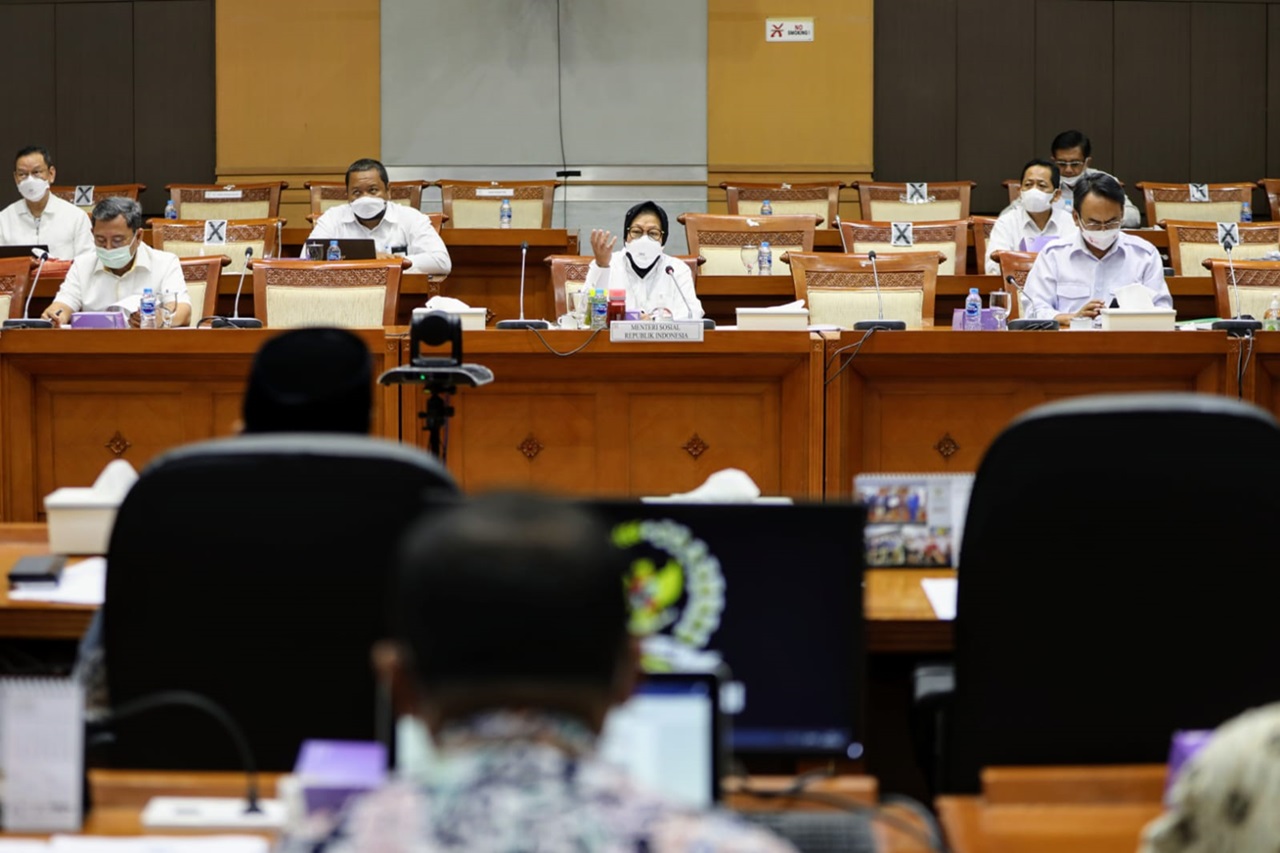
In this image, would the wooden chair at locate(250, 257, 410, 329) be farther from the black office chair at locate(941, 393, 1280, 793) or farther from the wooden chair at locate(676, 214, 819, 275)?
the black office chair at locate(941, 393, 1280, 793)

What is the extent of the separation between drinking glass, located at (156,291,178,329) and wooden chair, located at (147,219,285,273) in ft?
6.24

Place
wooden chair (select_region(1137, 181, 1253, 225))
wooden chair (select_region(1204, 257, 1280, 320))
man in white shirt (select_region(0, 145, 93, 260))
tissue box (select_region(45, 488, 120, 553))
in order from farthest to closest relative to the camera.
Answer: wooden chair (select_region(1137, 181, 1253, 225)), man in white shirt (select_region(0, 145, 93, 260)), wooden chair (select_region(1204, 257, 1280, 320)), tissue box (select_region(45, 488, 120, 553))

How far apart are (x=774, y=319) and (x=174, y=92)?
7958mm

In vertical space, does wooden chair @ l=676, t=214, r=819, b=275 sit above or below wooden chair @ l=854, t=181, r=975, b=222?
below

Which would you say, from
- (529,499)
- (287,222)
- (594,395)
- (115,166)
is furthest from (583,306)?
(115,166)

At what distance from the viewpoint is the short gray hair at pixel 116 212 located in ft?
21.3

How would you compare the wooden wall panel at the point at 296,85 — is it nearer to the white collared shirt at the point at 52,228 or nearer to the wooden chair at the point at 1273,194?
Result: the white collared shirt at the point at 52,228

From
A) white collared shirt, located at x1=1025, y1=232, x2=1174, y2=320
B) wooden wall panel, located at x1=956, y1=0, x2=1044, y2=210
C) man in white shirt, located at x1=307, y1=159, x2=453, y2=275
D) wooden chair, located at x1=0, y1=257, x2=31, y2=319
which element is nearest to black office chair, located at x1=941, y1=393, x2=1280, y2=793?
white collared shirt, located at x1=1025, y1=232, x2=1174, y2=320

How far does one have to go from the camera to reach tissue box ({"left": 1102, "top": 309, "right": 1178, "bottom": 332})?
470 cm

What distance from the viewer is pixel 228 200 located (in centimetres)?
1044

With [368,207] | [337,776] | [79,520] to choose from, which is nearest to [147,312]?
[368,207]

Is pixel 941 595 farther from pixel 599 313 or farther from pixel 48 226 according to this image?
pixel 48 226

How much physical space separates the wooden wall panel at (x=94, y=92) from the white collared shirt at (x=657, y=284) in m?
6.35

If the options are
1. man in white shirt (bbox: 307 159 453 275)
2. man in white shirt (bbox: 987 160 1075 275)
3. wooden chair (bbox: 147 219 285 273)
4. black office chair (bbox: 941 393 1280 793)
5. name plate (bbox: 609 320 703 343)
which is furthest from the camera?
man in white shirt (bbox: 987 160 1075 275)
